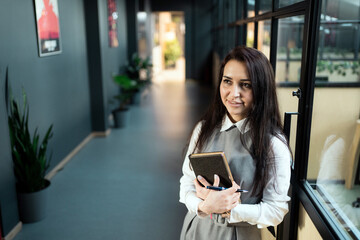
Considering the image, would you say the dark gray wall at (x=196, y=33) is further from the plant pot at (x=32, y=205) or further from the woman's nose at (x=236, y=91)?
the woman's nose at (x=236, y=91)

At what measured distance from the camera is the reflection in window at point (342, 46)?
9.61ft

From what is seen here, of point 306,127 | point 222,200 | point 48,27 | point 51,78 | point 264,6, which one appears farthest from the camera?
point 51,78

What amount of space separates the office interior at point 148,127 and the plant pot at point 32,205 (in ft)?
0.23

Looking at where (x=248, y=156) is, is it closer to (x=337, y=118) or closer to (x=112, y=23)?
(x=337, y=118)

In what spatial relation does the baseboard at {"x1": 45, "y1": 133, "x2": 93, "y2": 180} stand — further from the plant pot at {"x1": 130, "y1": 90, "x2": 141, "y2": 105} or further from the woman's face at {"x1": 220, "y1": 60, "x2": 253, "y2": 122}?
the woman's face at {"x1": 220, "y1": 60, "x2": 253, "y2": 122}

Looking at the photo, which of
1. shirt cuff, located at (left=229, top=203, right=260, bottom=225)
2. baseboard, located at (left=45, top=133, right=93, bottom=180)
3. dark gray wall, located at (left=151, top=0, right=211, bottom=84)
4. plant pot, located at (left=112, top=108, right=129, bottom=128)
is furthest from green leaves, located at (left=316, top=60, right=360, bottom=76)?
dark gray wall, located at (left=151, top=0, right=211, bottom=84)

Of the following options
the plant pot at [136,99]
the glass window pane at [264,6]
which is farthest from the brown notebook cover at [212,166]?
the plant pot at [136,99]

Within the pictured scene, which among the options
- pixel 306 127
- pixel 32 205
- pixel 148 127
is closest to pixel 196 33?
pixel 148 127

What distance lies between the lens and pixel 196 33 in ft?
35.6

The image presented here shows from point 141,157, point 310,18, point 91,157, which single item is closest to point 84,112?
point 91,157

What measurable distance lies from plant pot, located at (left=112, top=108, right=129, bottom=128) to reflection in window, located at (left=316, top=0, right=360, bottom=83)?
359cm

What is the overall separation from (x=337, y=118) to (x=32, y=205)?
2.60 meters

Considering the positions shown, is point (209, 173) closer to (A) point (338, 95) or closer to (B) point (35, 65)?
(A) point (338, 95)

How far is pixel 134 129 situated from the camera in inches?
232
